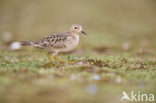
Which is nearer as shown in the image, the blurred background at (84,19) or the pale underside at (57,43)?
the pale underside at (57,43)

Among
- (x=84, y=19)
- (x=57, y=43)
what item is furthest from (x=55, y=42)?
(x=84, y=19)

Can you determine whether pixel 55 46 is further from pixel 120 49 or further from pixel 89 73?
pixel 120 49

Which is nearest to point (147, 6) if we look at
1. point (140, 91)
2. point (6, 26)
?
point (6, 26)

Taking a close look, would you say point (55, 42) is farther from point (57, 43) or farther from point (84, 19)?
point (84, 19)

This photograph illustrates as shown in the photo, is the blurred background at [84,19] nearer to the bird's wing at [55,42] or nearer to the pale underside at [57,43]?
the pale underside at [57,43]

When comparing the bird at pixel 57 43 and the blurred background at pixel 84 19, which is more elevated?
the blurred background at pixel 84 19

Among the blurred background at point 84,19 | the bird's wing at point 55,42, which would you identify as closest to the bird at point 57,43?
the bird's wing at point 55,42

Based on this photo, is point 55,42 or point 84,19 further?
point 84,19

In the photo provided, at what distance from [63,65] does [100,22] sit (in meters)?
16.3

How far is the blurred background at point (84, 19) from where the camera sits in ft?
63.8

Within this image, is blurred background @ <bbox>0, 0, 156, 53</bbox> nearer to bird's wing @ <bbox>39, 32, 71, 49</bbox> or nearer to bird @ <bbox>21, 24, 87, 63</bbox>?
bird @ <bbox>21, 24, 87, 63</bbox>

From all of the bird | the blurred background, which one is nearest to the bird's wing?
the bird

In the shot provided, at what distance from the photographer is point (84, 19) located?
24469 mm

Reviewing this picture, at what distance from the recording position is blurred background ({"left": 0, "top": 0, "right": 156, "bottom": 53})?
19.5m
